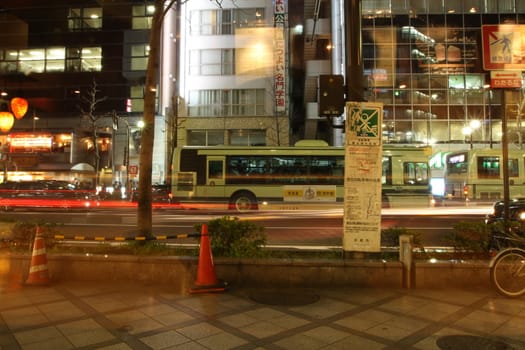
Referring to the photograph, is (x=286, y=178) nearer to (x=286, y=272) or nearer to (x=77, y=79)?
(x=286, y=272)

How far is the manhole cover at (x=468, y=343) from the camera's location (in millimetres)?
4254

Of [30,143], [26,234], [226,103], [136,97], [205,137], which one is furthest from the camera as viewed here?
[136,97]

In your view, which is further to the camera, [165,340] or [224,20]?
[224,20]

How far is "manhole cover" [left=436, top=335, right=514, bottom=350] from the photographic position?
14.0ft

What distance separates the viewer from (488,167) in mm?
27828

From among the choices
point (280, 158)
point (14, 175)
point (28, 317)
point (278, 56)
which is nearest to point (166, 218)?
point (280, 158)

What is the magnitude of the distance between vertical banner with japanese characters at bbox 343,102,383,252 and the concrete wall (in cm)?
44

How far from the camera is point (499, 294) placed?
6035 mm

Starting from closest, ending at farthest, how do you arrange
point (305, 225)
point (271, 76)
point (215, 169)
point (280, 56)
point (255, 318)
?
point (255, 318) → point (305, 225) → point (215, 169) → point (280, 56) → point (271, 76)

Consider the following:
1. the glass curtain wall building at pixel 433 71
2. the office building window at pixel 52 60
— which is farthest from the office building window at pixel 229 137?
the office building window at pixel 52 60

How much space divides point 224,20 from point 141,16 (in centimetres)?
990

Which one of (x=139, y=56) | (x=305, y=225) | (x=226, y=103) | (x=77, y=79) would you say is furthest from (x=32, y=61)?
(x=305, y=225)

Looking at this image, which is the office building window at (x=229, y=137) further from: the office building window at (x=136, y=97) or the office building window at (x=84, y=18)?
the office building window at (x=84, y=18)

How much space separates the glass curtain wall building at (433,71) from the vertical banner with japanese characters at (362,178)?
33.5m
